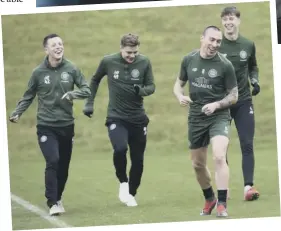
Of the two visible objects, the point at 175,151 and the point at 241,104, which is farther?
the point at 175,151

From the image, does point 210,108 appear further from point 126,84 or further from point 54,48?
point 54,48

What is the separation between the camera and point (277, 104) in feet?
53.6

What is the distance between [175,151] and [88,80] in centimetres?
214

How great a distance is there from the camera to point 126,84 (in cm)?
1623

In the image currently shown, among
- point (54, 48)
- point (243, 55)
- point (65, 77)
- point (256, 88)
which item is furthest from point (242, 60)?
point (54, 48)

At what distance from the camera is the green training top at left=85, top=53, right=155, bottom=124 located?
16234 millimetres

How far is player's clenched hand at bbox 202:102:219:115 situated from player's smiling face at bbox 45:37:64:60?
1.97 m

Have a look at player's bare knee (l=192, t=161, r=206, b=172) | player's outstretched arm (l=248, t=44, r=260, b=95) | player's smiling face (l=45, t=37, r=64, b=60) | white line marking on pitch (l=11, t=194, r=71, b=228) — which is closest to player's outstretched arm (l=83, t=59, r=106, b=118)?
player's smiling face (l=45, t=37, r=64, b=60)

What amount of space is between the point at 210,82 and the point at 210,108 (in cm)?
36

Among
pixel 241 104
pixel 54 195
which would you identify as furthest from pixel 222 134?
pixel 54 195

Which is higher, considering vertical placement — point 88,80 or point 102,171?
point 88,80

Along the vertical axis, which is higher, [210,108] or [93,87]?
[93,87]

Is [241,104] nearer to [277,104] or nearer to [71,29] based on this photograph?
[277,104]

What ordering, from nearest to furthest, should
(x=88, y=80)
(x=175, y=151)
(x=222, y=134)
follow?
(x=222, y=134)
(x=88, y=80)
(x=175, y=151)
